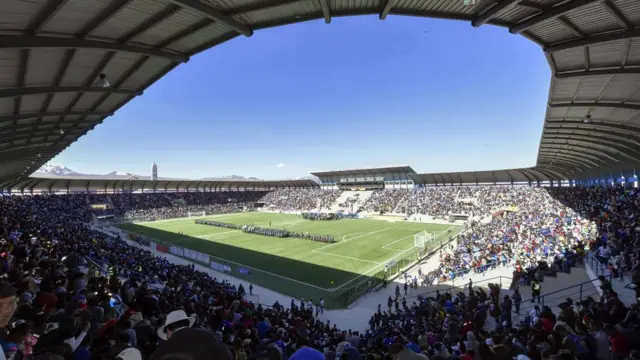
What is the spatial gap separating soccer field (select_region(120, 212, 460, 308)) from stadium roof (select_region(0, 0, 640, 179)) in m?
15.5

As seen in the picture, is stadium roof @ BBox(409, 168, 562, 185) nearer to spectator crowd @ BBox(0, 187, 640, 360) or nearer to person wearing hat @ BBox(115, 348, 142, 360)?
spectator crowd @ BBox(0, 187, 640, 360)

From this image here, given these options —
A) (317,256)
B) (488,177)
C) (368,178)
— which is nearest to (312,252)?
(317,256)

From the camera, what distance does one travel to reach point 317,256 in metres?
31.2

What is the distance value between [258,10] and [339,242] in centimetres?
3233

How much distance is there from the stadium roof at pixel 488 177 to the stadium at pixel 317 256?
13.8 meters

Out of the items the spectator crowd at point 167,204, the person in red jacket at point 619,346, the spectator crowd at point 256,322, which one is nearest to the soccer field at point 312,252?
the spectator crowd at point 256,322

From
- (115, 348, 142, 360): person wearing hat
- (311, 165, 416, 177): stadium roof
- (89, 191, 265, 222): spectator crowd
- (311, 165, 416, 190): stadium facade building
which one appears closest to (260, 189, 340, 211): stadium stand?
(311, 165, 416, 190): stadium facade building

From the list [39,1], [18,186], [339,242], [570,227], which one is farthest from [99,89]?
[18,186]

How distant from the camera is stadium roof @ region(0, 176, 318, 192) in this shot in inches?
2176

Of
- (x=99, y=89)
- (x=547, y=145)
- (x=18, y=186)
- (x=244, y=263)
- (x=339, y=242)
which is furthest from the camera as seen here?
(x=18, y=186)

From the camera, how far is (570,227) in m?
26.8

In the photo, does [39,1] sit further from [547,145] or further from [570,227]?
[570,227]

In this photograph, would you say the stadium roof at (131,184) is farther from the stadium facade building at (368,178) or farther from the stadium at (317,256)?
the stadium at (317,256)

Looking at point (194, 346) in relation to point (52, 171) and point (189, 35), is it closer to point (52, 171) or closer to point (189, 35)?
point (189, 35)
